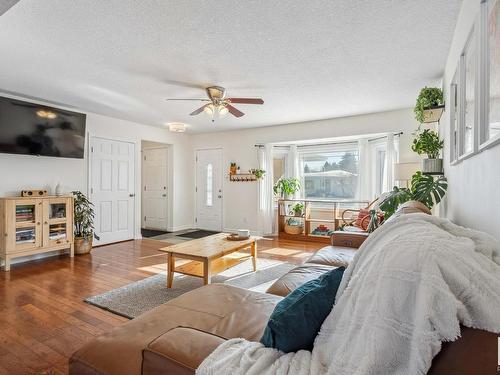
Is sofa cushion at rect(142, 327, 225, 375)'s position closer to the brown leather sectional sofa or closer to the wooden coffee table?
the brown leather sectional sofa

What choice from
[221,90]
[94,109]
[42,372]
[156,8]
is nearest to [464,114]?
[156,8]

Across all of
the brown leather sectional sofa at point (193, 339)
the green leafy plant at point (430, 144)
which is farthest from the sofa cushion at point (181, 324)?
the green leafy plant at point (430, 144)

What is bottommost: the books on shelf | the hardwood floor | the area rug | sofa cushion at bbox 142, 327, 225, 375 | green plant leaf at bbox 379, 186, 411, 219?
the hardwood floor

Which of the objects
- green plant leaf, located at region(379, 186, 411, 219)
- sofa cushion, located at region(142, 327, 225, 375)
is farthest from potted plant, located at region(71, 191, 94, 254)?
green plant leaf, located at region(379, 186, 411, 219)

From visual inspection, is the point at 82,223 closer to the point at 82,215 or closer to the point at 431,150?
the point at 82,215

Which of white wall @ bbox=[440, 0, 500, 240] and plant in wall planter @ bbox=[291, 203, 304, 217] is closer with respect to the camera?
white wall @ bbox=[440, 0, 500, 240]

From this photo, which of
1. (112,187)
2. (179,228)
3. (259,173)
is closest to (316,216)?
(259,173)

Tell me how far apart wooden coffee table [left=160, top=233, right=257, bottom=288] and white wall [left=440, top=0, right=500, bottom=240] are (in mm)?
2069

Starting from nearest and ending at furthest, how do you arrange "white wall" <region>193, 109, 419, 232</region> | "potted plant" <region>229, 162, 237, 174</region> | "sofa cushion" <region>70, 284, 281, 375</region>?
"sofa cushion" <region>70, 284, 281, 375</region> → "white wall" <region>193, 109, 419, 232</region> → "potted plant" <region>229, 162, 237, 174</region>

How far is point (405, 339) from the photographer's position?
70 centimetres

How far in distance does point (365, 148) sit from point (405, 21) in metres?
3.65

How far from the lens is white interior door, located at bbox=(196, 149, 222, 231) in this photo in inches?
269

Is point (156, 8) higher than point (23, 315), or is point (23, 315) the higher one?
point (156, 8)

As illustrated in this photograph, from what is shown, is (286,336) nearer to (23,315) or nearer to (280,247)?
(23,315)
